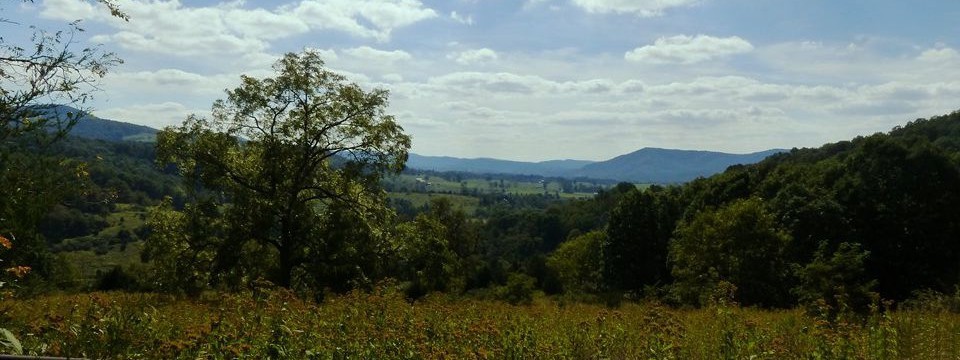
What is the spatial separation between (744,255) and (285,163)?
31.3m

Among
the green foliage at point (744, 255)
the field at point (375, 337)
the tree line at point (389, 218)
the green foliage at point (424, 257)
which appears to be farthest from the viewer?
the green foliage at point (744, 255)

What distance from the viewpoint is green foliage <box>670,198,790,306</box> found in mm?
41188

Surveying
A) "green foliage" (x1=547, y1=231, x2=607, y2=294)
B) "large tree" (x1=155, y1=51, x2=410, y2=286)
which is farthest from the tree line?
"green foliage" (x1=547, y1=231, x2=607, y2=294)

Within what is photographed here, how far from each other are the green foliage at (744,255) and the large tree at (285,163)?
24.3m

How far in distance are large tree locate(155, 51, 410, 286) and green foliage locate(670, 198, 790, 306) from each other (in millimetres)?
24287

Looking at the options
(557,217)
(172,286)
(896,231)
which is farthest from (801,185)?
(557,217)

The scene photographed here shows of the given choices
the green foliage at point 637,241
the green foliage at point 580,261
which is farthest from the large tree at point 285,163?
the green foliage at point 580,261

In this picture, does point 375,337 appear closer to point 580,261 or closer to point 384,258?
point 384,258

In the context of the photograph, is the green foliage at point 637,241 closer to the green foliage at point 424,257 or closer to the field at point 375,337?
the green foliage at point 424,257

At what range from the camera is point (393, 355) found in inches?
262

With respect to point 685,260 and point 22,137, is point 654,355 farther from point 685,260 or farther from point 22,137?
point 685,260

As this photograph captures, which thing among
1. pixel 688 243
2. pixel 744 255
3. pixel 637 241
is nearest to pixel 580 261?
pixel 637 241

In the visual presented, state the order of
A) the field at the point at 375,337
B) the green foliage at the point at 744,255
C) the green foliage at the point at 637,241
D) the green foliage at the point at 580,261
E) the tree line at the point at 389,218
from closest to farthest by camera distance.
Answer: the field at the point at 375,337 < the tree line at the point at 389,218 < the green foliage at the point at 744,255 < the green foliage at the point at 637,241 < the green foliage at the point at 580,261

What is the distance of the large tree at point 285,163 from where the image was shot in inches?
881
